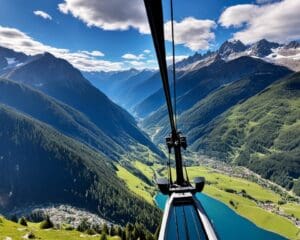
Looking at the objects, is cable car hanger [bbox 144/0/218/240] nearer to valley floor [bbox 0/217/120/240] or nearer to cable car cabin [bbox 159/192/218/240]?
cable car cabin [bbox 159/192/218/240]

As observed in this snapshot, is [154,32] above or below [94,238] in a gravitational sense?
above

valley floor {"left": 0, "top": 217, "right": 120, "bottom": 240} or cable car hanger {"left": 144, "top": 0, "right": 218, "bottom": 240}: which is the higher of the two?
cable car hanger {"left": 144, "top": 0, "right": 218, "bottom": 240}

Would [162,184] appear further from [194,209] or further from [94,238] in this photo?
[94,238]

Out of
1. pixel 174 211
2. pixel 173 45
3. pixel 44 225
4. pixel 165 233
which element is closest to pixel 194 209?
pixel 174 211

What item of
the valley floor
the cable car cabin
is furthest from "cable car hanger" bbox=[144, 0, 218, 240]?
Result: the valley floor

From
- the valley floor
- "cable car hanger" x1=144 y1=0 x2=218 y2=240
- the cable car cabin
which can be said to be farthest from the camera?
the valley floor

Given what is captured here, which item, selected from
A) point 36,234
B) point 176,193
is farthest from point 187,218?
point 36,234

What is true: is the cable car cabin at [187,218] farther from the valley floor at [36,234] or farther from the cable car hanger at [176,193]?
the valley floor at [36,234]

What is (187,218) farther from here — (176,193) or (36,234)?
(36,234)
